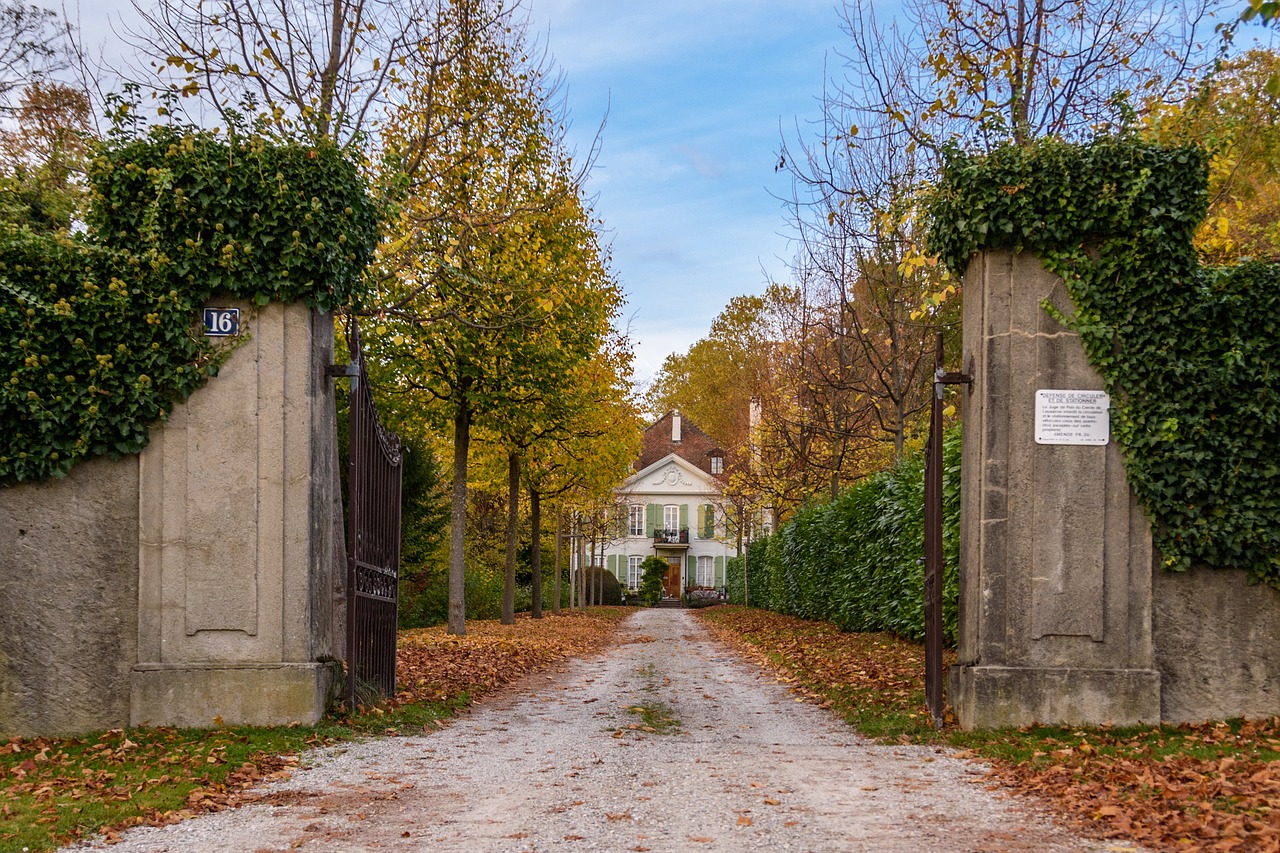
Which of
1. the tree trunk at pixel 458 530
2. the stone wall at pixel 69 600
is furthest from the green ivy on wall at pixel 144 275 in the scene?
the tree trunk at pixel 458 530

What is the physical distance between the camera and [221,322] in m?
8.12

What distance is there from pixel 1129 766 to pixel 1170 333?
3315mm

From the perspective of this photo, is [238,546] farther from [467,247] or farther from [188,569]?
[467,247]

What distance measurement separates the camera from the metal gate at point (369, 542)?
8562mm

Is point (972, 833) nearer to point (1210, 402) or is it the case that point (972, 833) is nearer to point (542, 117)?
point (1210, 402)

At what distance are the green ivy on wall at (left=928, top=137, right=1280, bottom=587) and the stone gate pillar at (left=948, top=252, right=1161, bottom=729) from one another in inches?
8.2

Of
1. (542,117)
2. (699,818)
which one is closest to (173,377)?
(699,818)

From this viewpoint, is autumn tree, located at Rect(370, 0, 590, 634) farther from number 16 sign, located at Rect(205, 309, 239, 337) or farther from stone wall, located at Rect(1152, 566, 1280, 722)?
stone wall, located at Rect(1152, 566, 1280, 722)

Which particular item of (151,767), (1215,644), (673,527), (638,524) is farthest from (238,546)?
(673,527)

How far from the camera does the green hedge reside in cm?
1155

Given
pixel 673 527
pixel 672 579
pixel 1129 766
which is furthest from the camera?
pixel 673 527

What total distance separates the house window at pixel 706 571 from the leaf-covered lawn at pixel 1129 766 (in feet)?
173

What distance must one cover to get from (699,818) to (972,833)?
4.27 ft

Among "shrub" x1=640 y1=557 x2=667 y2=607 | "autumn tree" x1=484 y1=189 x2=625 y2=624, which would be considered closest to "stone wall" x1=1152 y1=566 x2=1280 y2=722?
"autumn tree" x1=484 y1=189 x2=625 y2=624
